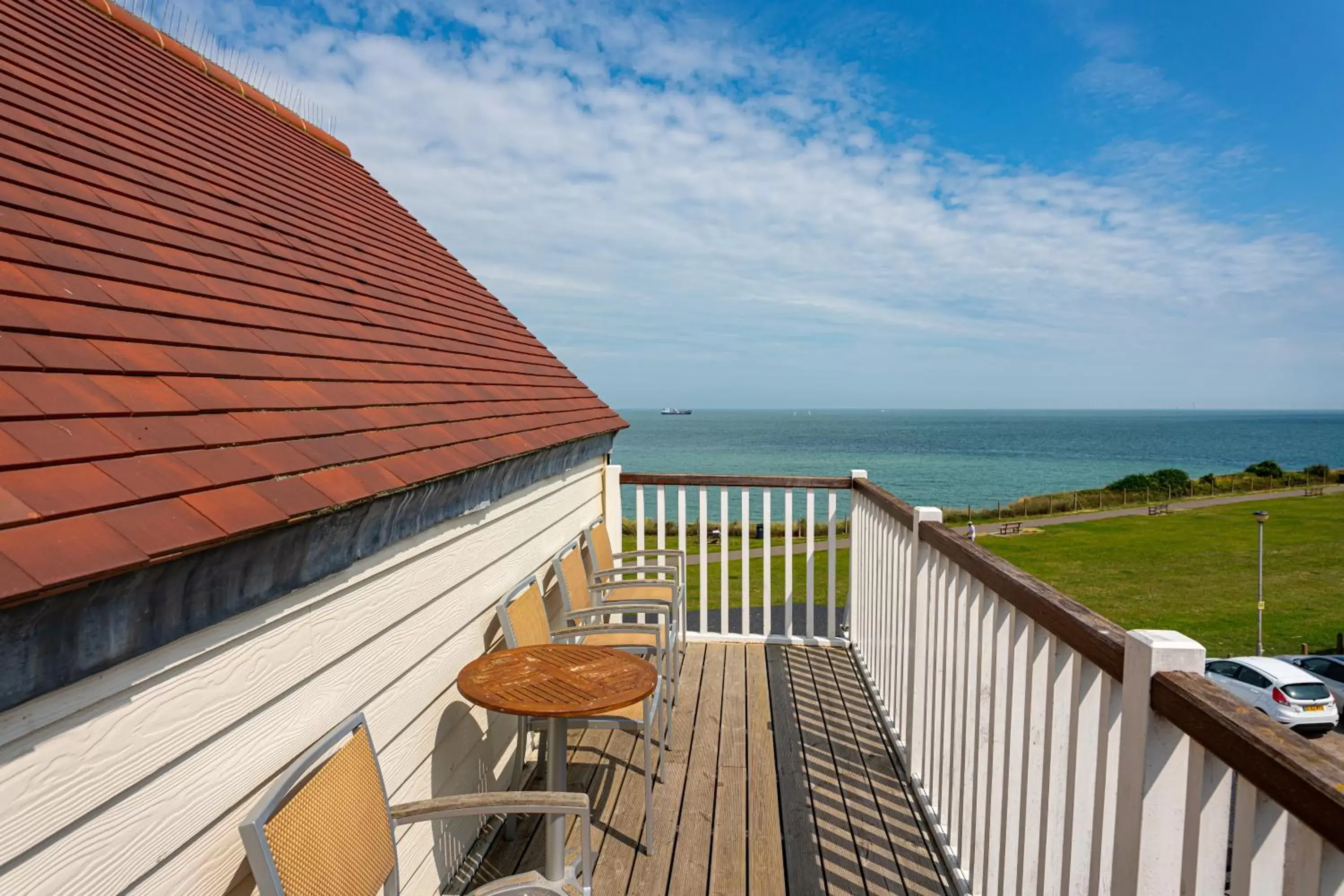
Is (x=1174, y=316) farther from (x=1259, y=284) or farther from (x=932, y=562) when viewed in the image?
(x=932, y=562)

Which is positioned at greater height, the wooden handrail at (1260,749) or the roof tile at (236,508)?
the roof tile at (236,508)

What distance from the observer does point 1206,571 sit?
25.9 meters

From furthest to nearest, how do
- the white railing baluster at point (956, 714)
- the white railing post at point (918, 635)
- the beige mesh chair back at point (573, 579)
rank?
1. the beige mesh chair back at point (573, 579)
2. the white railing post at point (918, 635)
3. the white railing baluster at point (956, 714)

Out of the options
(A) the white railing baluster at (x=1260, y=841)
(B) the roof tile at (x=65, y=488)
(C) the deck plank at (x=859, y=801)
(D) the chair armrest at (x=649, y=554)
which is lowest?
(C) the deck plank at (x=859, y=801)

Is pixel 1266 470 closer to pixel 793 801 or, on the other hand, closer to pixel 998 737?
pixel 793 801

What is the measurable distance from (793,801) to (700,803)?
1.34ft

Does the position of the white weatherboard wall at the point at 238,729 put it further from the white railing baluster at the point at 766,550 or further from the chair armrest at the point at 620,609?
the white railing baluster at the point at 766,550

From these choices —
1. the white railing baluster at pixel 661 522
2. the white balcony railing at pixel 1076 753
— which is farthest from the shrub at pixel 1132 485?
the white balcony railing at pixel 1076 753

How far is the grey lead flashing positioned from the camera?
0.89 meters

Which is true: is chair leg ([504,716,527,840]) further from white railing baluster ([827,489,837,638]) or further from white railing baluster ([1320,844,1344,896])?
white railing baluster ([1320,844,1344,896])

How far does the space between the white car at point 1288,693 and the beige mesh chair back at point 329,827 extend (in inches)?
600

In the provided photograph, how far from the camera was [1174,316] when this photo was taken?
64812mm

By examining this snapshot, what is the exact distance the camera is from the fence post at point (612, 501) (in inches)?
206

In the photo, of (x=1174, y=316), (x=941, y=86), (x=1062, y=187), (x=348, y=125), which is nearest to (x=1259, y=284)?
(x=1174, y=316)
